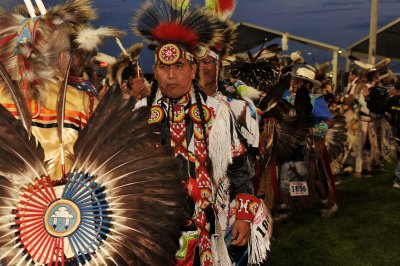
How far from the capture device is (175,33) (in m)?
2.41

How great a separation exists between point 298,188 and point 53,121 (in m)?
4.46

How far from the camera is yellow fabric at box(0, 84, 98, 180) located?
5.76 ft

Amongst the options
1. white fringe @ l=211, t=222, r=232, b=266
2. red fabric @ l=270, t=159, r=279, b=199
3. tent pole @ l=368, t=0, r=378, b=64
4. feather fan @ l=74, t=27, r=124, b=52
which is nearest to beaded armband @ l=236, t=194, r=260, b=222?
white fringe @ l=211, t=222, r=232, b=266

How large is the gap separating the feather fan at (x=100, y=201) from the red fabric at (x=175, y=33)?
885mm

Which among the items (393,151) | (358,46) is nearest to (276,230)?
(393,151)

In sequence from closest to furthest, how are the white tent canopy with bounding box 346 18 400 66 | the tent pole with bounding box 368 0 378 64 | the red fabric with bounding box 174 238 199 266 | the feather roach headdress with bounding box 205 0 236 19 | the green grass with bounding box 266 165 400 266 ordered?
the red fabric with bounding box 174 238 199 266 → the feather roach headdress with bounding box 205 0 236 19 → the green grass with bounding box 266 165 400 266 → the tent pole with bounding box 368 0 378 64 → the white tent canopy with bounding box 346 18 400 66

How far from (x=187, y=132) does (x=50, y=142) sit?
780 mm

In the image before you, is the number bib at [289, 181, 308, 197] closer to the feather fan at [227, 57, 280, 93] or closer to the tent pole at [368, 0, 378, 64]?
the feather fan at [227, 57, 280, 93]

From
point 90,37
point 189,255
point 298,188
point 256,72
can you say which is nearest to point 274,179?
point 298,188

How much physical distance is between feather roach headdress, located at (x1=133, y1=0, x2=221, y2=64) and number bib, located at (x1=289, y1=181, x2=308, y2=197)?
143 inches

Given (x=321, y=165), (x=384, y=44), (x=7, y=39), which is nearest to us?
(x=7, y=39)

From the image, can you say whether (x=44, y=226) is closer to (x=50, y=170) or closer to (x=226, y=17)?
(x=50, y=170)

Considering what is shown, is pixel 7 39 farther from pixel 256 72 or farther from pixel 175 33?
pixel 256 72

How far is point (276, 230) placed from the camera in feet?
18.6
